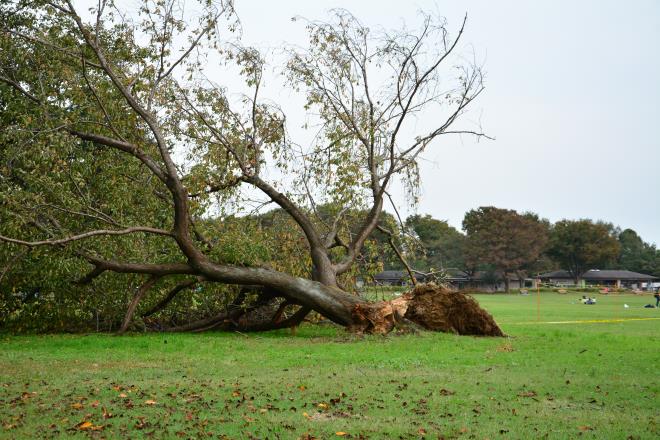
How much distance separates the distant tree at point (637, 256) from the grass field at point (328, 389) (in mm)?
99537

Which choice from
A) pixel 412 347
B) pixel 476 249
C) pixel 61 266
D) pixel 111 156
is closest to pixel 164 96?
pixel 111 156

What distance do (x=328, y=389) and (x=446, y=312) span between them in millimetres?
8560

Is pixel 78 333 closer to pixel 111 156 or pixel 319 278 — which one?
pixel 111 156

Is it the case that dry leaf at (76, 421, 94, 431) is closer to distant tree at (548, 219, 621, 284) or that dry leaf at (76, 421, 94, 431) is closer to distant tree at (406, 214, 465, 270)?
distant tree at (406, 214, 465, 270)

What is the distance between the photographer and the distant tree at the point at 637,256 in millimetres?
106106

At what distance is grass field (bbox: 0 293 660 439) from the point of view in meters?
6.62

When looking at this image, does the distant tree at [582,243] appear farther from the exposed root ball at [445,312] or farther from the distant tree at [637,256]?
the exposed root ball at [445,312]

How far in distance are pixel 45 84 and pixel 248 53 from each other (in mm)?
4408

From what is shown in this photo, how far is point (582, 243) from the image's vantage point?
95125mm

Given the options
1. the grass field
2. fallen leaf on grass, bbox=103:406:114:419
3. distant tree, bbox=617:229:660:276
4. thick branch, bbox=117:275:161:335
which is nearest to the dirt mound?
the grass field

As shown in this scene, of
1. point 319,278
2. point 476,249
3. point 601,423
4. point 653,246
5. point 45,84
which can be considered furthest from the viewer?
point 653,246

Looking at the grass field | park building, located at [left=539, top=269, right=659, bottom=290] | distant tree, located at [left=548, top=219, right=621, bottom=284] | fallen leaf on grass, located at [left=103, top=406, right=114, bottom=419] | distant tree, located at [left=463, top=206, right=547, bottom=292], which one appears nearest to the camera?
the grass field

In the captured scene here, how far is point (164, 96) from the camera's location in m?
16.4

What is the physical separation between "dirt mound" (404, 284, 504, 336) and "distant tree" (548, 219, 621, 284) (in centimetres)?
7988
